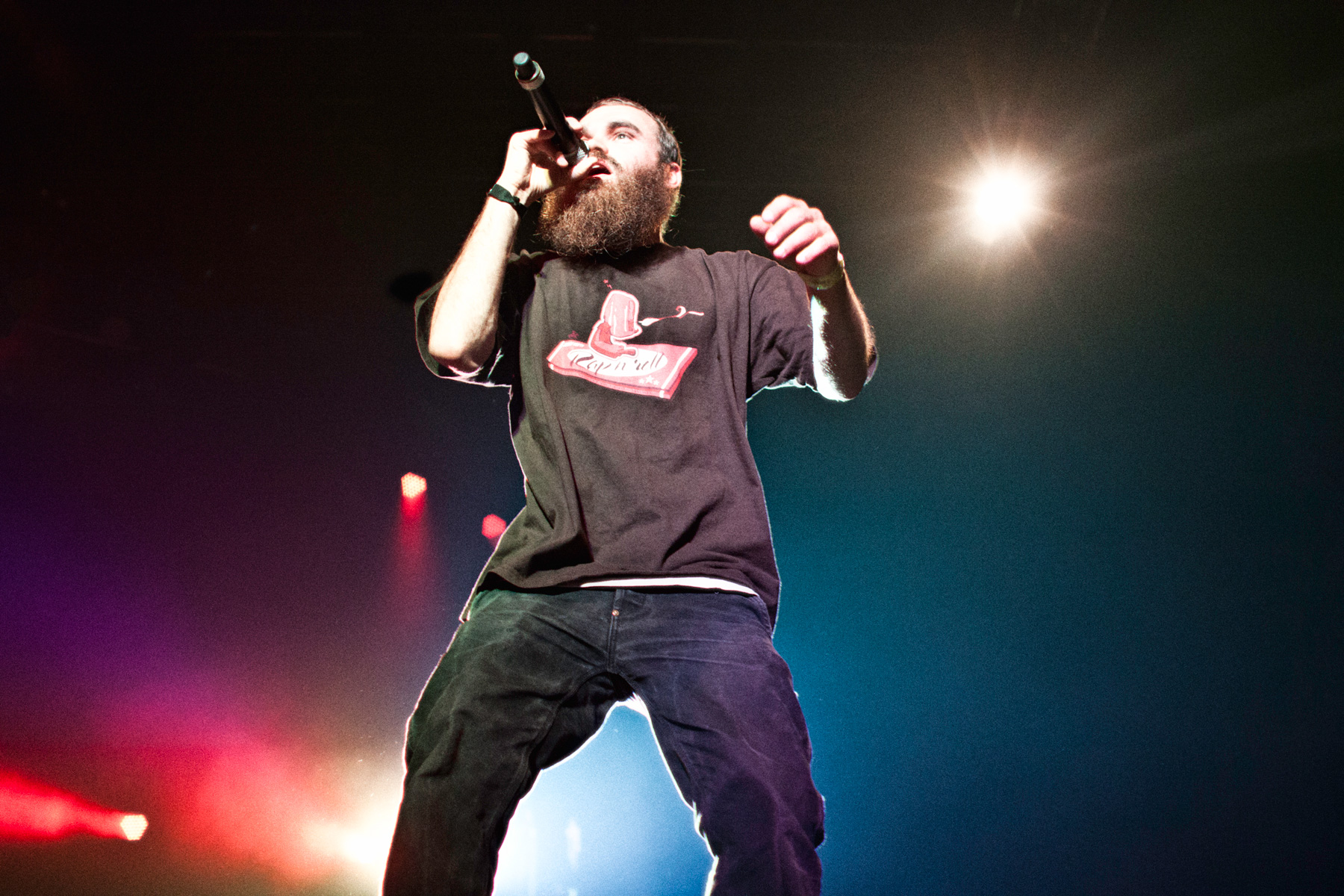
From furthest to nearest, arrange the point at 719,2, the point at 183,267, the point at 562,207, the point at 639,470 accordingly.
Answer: the point at 183,267 < the point at 719,2 < the point at 562,207 < the point at 639,470

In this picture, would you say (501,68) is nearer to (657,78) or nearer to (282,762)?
(657,78)

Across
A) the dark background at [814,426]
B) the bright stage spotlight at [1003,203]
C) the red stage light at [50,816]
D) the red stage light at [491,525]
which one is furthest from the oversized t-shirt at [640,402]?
the red stage light at [50,816]

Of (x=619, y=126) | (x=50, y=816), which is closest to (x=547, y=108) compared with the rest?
(x=619, y=126)

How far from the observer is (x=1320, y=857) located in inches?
136

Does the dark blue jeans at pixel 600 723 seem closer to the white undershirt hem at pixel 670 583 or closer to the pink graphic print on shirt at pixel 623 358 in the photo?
the white undershirt hem at pixel 670 583

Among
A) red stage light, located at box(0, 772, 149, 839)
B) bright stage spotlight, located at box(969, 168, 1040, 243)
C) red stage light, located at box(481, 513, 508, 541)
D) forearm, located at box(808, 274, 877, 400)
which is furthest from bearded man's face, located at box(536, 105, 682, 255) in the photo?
red stage light, located at box(0, 772, 149, 839)

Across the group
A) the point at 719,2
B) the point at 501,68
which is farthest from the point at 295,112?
the point at 719,2

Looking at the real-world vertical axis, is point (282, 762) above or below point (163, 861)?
above

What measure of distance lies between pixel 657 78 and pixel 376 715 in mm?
3848

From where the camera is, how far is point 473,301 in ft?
4.19

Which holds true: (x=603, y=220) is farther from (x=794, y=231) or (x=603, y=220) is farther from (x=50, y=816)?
(x=50, y=816)

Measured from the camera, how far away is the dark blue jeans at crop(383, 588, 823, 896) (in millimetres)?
866

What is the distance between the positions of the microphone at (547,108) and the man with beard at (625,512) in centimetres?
3

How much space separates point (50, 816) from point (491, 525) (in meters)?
2.57
